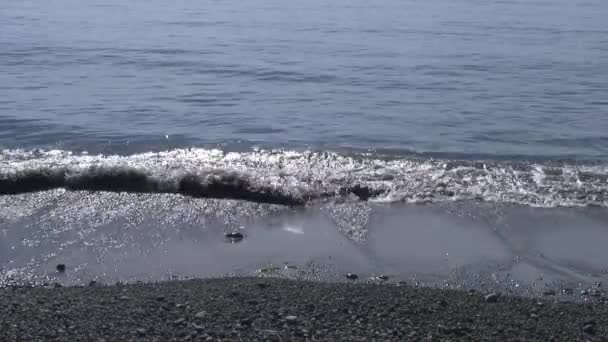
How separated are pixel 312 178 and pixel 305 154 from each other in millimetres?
2060

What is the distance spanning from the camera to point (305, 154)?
54.6ft

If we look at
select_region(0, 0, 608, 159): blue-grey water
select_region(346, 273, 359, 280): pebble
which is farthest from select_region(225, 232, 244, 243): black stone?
select_region(0, 0, 608, 159): blue-grey water

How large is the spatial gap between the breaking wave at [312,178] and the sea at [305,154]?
0.05 meters

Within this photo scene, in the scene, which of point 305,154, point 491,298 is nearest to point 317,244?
point 491,298

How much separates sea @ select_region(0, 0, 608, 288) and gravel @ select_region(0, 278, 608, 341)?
118 cm

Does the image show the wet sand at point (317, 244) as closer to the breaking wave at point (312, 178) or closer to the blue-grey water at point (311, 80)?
the breaking wave at point (312, 178)

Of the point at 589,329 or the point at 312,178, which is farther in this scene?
the point at 312,178

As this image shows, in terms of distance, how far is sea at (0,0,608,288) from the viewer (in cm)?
1101

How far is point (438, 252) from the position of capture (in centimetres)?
1105

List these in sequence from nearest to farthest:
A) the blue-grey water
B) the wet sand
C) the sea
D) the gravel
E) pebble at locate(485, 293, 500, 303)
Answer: the gravel, pebble at locate(485, 293, 500, 303), the wet sand, the sea, the blue-grey water

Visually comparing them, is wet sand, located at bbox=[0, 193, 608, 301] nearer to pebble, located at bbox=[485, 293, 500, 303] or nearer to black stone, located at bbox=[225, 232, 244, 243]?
black stone, located at bbox=[225, 232, 244, 243]

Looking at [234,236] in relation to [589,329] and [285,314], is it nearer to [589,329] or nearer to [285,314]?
[285,314]

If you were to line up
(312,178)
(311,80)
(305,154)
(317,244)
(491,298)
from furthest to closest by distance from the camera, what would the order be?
(311,80), (305,154), (312,178), (317,244), (491,298)

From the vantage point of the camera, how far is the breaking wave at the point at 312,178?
1363 cm
